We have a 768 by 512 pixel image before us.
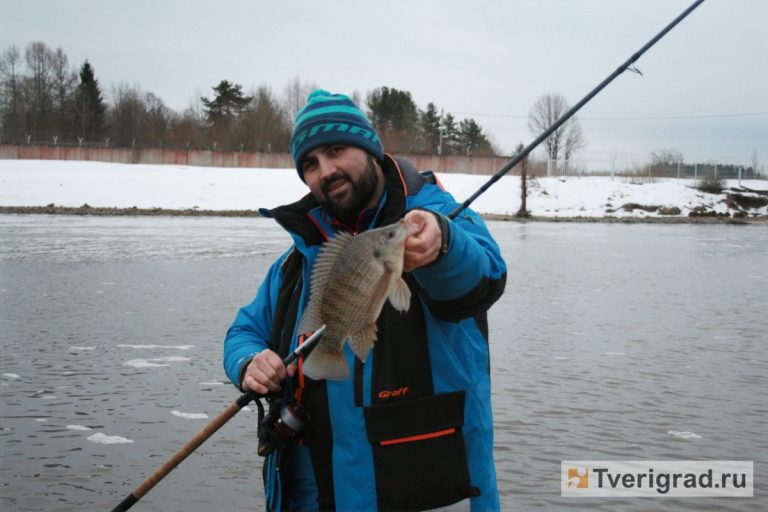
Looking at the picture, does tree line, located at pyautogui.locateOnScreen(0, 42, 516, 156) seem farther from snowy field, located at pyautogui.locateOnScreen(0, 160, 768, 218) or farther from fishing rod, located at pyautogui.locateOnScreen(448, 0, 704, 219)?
fishing rod, located at pyautogui.locateOnScreen(448, 0, 704, 219)

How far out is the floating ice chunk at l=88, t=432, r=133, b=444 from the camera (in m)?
6.75

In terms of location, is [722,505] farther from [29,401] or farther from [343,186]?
[29,401]

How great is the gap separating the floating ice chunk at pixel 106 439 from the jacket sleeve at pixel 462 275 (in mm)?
4758

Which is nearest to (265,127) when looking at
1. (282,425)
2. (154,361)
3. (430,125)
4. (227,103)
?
(227,103)

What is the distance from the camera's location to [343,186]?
3.23 meters

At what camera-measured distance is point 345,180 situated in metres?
3.23

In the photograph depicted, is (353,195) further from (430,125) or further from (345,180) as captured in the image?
(430,125)

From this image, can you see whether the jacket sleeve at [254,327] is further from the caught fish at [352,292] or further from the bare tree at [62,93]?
the bare tree at [62,93]

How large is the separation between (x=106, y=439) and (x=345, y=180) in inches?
182

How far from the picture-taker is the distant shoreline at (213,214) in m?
42.5

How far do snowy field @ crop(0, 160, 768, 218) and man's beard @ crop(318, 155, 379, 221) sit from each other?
144 ft

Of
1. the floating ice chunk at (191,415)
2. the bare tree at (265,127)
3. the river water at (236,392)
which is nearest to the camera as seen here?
the river water at (236,392)

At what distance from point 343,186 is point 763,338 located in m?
9.71

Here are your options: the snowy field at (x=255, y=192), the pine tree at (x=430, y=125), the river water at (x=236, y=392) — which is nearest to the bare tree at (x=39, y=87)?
the snowy field at (x=255, y=192)
